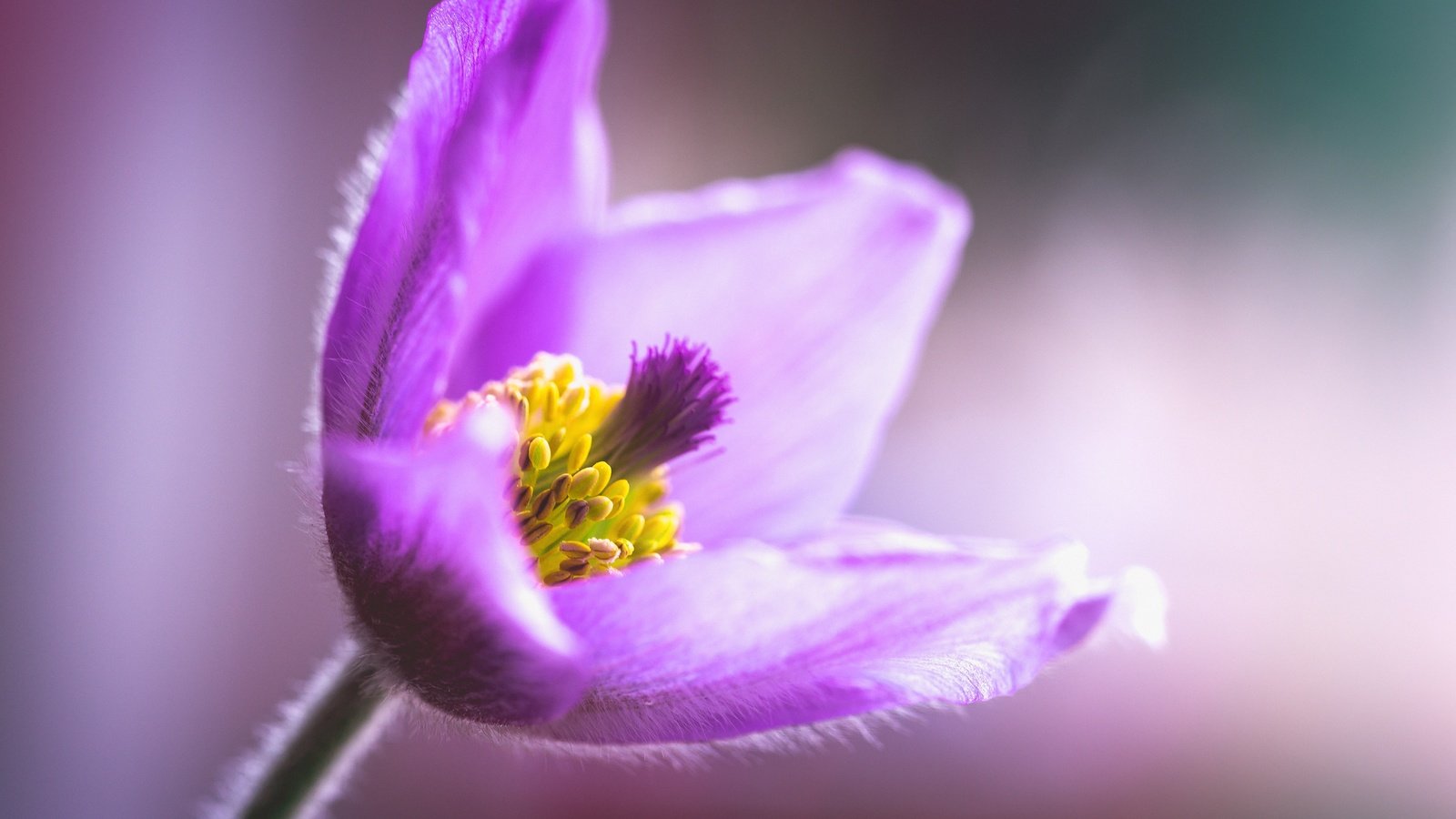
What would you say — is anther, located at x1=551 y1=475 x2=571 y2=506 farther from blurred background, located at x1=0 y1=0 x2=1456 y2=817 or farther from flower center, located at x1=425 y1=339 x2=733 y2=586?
blurred background, located at x1=0 y1=0 x2=1456 y2=817

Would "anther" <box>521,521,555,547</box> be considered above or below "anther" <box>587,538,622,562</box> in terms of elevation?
below

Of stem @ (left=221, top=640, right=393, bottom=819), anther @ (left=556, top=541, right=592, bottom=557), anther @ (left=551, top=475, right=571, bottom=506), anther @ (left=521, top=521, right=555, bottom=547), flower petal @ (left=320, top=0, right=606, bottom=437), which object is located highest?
flower petal @ (left=320, top=0, right=606, bottom=437)

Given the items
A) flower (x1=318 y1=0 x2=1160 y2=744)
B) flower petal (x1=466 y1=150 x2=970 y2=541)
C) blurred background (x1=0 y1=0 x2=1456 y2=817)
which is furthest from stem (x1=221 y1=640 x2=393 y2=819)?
blurred background (x1=0 y1=0 x2=1456 y2=817)

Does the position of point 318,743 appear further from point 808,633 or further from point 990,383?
point 990,383

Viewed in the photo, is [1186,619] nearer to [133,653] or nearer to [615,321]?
[133,653]

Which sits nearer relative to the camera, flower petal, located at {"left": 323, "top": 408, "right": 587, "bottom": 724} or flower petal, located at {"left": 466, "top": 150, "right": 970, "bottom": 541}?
flower petal, located at {"left": 323, "top": 408, "right": 587, "bottom": 724}

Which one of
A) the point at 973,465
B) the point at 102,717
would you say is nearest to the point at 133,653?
the point at 102,717

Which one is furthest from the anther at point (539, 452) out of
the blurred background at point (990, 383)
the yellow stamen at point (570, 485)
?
the blurred background at point (990, 383)
